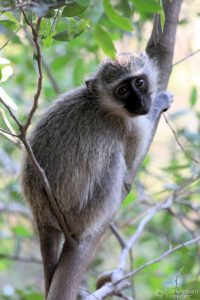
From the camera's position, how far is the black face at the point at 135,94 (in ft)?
12.1

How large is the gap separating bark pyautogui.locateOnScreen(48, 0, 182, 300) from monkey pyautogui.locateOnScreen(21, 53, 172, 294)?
0.12m

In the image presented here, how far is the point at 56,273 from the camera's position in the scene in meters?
2.91

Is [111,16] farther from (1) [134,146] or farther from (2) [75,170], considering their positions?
(1) [134,146]

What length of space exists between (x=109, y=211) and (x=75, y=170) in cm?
36

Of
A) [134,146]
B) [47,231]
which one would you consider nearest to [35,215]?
[47,231]

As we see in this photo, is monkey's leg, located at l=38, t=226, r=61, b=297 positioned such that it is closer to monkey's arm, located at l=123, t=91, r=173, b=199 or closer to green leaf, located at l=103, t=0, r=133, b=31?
monkey's arm, located at l=123, t=91, r=173, b=199

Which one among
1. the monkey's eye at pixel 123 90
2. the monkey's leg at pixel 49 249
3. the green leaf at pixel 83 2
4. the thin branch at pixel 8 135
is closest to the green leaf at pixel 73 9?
the green leaf at pixel 83 2

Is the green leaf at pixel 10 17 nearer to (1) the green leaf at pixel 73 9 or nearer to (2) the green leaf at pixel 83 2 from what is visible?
(1) the green leaf at pixel 73 9

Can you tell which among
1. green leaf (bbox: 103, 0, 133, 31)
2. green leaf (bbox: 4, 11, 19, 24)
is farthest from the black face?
green leaf (bbox: 103, 0, 133, 31)

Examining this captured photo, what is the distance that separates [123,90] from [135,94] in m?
0.12

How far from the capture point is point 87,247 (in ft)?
10.1

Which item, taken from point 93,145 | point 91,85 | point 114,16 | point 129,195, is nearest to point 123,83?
point 91,85

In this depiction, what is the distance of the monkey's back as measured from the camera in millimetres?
3309

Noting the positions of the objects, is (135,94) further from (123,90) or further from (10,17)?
(10,17)
